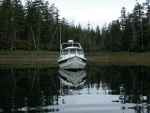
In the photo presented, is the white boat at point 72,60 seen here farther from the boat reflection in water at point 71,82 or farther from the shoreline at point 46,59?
the shoreline at point 46,59

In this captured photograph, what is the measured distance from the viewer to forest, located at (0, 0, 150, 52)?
9569cm

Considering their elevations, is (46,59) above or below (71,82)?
below

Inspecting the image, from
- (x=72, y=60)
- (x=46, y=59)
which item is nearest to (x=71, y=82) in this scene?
(x=72, y=60)

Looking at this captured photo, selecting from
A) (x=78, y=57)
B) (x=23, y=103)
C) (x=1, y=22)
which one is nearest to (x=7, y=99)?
(x=23, y=103)

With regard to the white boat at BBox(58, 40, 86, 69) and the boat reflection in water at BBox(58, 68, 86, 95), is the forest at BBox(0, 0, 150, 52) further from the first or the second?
the boat reflection in water at BBox(58, 68, 86, 95)

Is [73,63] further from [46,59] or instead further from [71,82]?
[46,59]

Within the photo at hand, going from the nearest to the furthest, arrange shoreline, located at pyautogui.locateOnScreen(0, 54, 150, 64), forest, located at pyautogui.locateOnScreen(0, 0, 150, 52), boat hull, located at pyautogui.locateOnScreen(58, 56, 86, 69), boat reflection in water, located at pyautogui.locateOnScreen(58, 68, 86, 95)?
boat reflection in water, located at pyautogui.locateOnScreen(58, 68, 86, 95) < boat hull, located at pyautogui.locateOnScreen(58, 56, 86, 69) < shoreline, located at pyautogui.locateOnScreen(0, 54, 150, 64) < forest, located at pyautogui.locateOnScreen(0, 0, 150, 52)

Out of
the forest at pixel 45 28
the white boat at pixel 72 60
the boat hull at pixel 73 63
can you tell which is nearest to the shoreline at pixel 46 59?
the forest at pixel 45 28

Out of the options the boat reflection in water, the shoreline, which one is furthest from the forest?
the boat reflection in water

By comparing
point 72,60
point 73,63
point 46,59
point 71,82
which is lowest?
point 46,59

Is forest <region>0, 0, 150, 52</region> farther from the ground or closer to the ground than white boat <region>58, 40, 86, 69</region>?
farther from the ground

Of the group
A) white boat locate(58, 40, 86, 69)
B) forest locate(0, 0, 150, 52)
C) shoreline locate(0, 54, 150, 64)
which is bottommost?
shoreline locate(0, 54, 150, 64)

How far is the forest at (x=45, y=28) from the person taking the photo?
95688mm

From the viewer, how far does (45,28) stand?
111938 mm
